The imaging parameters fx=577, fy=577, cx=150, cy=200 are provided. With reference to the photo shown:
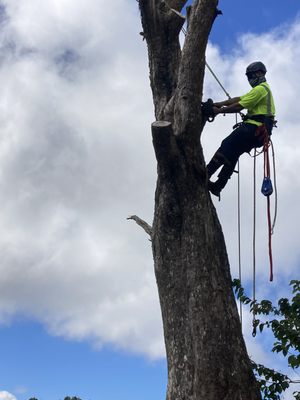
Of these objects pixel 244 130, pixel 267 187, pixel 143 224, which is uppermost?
pixel 244 130

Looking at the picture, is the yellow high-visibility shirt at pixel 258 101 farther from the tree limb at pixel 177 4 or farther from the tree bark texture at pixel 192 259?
the tree limb at pixel 177 4

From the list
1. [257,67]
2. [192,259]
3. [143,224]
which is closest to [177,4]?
[257,67]

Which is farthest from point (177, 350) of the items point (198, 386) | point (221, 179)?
point (221, 179)

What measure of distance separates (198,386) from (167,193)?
5.89 feet

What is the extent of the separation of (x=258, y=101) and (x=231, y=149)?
634 millimetres

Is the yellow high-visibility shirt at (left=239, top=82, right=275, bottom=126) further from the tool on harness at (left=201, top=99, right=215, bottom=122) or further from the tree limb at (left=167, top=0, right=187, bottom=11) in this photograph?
the tree limb at (left=167, top=0, right=187, bottom=11)

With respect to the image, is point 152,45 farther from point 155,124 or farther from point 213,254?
point 213,254

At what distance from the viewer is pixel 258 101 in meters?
6.46

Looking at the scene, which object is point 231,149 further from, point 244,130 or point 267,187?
point 267,187

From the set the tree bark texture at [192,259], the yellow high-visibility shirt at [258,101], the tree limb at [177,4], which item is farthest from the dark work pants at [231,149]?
the tree limb at [177,4]

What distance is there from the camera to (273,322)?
7668mm

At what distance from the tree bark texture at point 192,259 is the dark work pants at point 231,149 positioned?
0.70 metres

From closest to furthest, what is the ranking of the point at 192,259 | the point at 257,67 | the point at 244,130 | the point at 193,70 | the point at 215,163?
the point at 192,259 → the point at 193,70 → the point at 215,163 → the point at 244,130 → the point at 257,67

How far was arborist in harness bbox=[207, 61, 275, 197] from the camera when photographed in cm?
629
